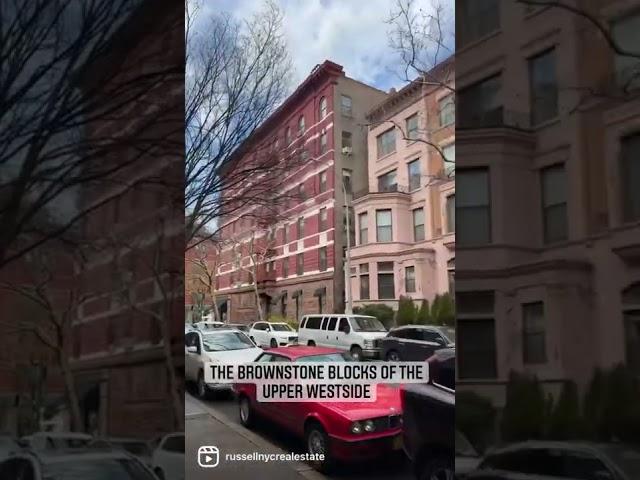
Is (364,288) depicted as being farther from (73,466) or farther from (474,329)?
(73,466)

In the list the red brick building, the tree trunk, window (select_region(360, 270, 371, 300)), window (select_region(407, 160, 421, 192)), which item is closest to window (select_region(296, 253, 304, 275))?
the red brick building

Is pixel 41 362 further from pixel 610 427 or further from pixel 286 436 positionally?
pixel 610 427

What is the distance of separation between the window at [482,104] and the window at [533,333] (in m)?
0.73

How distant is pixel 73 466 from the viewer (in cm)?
205

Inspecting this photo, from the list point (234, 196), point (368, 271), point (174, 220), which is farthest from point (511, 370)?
point (174, 220)

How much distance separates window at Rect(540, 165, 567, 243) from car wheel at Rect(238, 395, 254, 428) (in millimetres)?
1294

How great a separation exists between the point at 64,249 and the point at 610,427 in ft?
Result: 7.20

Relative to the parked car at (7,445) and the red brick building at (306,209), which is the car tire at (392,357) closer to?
the red brick building at (306,209)

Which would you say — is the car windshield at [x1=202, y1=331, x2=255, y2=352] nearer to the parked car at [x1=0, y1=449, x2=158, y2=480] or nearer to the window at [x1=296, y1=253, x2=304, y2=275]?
the window at [x1=296, y1=253, x2=304, y2=275]

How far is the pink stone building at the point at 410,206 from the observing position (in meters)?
2.10

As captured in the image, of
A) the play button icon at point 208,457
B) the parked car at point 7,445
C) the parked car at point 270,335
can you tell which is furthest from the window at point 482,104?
the parked car at point 7,445

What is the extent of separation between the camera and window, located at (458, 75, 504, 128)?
213cm

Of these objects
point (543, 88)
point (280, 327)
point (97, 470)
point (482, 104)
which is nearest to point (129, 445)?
point (97, 470)

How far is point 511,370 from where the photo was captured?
214cm
